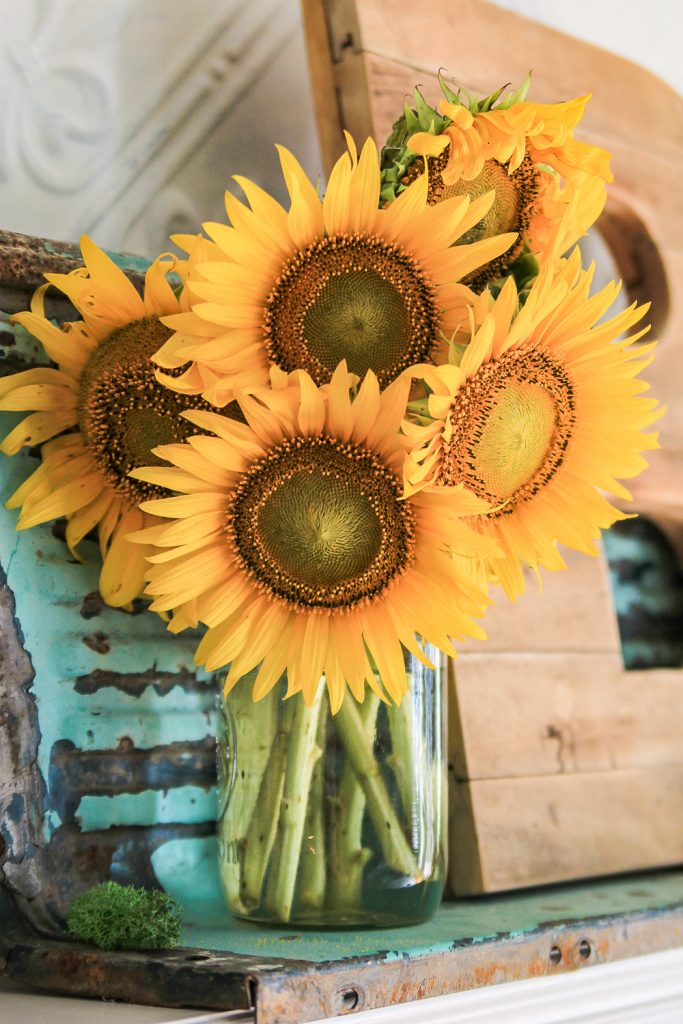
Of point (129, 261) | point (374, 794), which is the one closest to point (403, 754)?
point (374, 794)

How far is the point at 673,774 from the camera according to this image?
0.82 metres

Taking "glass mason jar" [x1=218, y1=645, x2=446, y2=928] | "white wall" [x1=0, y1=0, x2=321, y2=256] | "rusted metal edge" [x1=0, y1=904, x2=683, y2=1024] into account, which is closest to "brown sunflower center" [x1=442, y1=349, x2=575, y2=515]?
"glass mason jar" [x1=218, y1=645, x2=446, y2=928]

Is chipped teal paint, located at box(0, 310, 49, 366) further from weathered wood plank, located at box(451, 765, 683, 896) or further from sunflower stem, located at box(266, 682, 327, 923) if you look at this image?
weathered wood plank, located at box(451, 765, 683, 896)

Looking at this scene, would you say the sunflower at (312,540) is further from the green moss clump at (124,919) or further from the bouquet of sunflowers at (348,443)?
the green moss clump at (124,919)

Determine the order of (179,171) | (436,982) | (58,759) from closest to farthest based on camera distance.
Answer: (436,982) < (58,759) < (179,171)

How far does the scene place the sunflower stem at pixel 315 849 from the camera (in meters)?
0.55

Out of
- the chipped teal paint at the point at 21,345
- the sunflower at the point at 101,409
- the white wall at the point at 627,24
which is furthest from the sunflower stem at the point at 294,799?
the white wall at the point at 627,24

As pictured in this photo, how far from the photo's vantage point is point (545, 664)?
0.76 metres

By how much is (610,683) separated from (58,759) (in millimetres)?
427

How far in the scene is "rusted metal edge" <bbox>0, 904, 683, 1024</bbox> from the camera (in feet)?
1.37

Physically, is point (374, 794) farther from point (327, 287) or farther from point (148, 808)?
point (327, 287)

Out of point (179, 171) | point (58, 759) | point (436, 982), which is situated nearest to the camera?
point (436, 982)

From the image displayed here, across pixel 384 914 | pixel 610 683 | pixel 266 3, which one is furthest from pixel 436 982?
pixel 266 3

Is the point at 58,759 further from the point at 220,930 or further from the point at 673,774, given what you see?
the point at 673,774
